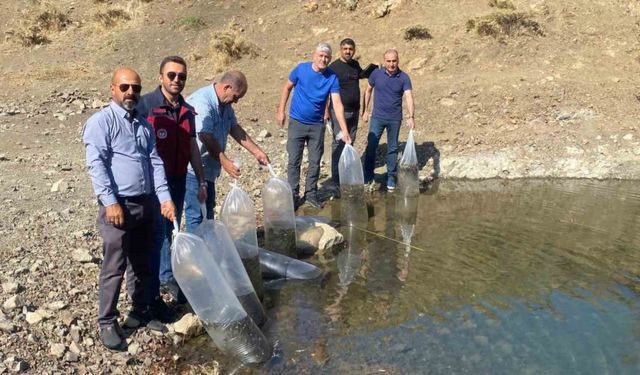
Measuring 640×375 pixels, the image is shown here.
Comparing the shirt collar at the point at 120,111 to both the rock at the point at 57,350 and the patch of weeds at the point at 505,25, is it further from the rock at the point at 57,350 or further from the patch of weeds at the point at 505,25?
the patch of weeds at the point at 505,25

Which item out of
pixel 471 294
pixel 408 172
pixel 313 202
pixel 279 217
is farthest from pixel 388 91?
pixel 471 294

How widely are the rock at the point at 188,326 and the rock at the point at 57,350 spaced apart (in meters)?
0.72

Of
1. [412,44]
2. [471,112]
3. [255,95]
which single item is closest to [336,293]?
[471,112]

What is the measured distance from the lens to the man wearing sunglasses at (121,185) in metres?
3.37

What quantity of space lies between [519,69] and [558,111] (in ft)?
6.27

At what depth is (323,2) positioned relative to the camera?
1488 centimetres

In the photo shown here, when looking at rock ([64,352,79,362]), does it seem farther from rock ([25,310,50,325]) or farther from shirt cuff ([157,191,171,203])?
shirt cuff ([157,191,171,203])

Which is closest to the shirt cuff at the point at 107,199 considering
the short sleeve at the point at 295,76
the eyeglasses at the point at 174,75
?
the eyeglasses at the point at 174,75

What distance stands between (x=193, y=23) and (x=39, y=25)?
4451 mm

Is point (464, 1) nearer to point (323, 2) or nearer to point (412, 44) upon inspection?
point (412, 44)

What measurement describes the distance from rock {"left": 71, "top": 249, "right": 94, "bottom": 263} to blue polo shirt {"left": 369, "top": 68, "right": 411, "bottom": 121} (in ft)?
13.0

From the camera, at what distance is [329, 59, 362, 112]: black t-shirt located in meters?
Answer: 7.16

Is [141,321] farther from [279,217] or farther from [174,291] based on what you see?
[279,217]

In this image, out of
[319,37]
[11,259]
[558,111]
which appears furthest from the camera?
[319,37]
